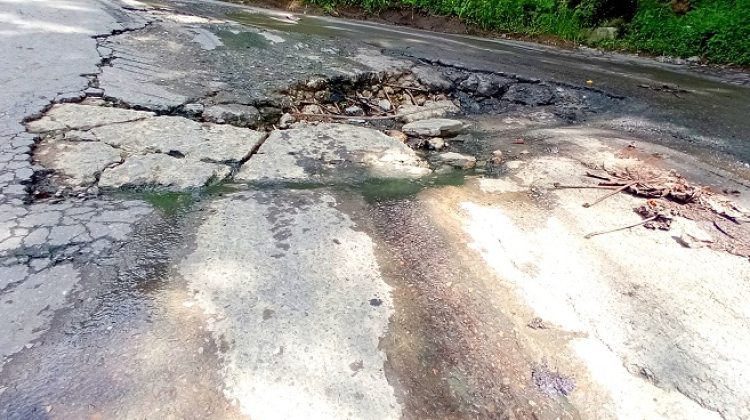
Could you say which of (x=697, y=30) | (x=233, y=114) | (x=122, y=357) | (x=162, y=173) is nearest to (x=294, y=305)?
(x=122, y=357)

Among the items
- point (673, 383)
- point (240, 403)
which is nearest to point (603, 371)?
point (673, 383)

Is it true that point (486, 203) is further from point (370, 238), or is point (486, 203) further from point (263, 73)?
point (263, 73)

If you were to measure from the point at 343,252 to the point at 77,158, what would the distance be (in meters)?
1.71

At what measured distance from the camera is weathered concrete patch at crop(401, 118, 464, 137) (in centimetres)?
368

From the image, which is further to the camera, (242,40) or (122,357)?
(242,40)

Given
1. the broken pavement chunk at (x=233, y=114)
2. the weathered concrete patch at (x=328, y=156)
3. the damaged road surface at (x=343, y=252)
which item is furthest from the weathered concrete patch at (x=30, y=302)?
the broken pavement chunk at (x=233, y=114)

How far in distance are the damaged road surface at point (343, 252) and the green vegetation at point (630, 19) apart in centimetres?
486

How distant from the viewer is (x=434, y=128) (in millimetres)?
3711

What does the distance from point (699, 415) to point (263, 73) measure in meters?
3.98

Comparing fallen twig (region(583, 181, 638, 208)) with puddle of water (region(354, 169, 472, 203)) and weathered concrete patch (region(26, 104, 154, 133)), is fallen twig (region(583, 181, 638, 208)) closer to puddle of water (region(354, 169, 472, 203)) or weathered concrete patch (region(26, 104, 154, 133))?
puddle of water (region(354, 169, 472, 203))

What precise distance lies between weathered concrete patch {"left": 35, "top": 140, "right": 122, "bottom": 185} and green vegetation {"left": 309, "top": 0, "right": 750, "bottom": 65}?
28.7 feet

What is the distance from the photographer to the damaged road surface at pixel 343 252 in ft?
5.05

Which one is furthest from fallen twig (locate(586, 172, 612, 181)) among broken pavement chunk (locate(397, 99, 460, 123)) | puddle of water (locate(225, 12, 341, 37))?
puddle of water (locate(225, 12, 341, 37))

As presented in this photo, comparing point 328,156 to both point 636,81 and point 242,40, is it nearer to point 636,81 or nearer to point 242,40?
point 242,40
